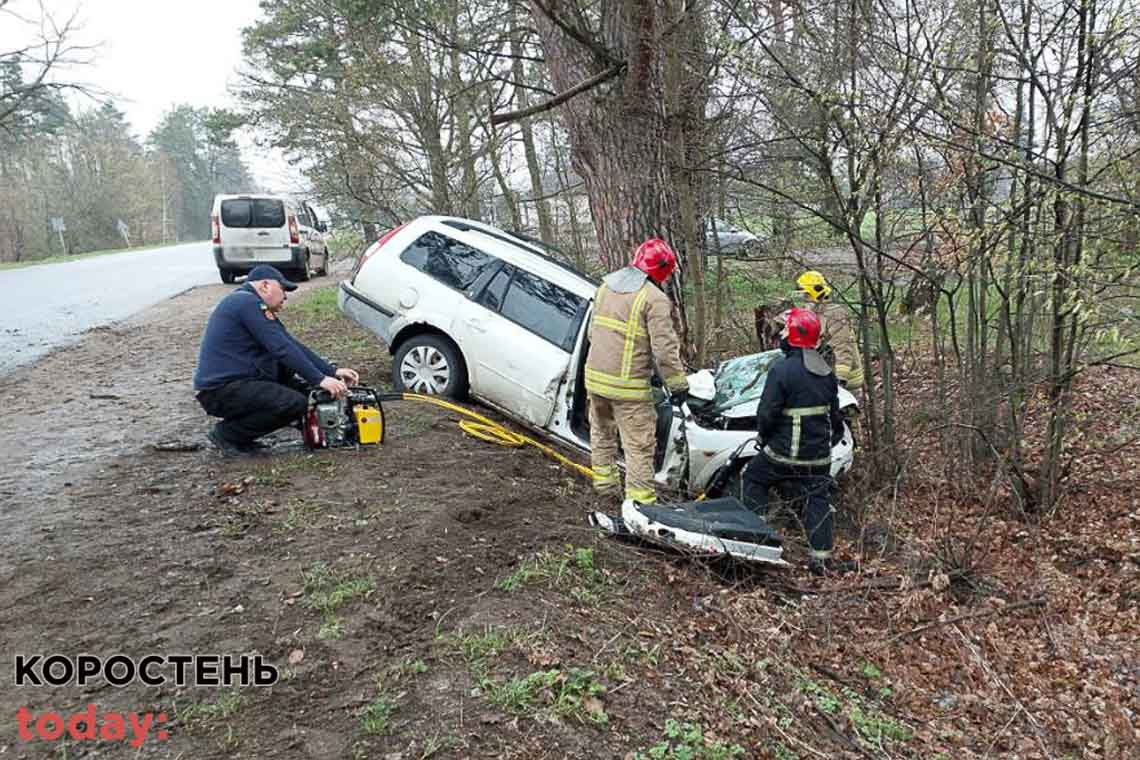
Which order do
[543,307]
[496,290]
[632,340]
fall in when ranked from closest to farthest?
1. [632,340]
2. [543,307]
3. [496,290]

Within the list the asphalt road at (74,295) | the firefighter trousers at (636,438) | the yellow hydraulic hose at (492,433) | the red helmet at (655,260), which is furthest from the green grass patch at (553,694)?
the asphalt road at (74,295)

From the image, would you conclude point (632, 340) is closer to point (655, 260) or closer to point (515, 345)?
point (655, 260)

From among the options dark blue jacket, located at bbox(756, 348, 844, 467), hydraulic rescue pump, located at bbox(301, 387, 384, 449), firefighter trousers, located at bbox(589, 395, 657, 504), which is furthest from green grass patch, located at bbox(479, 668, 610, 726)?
hydraulic rescue pump, located at bbox(301, 387, 384, 449)

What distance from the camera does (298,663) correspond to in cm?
342

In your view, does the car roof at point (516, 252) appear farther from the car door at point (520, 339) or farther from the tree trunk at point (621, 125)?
the tree trunk at point (621, 125)

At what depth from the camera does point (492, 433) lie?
23.0 feet

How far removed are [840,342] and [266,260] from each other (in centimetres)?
1517

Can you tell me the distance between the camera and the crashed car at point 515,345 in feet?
21.4

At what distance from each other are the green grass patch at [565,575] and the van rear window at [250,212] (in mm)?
15412

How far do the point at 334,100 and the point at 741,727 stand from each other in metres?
11.8

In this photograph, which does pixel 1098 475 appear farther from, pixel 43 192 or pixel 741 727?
pixel 43 192

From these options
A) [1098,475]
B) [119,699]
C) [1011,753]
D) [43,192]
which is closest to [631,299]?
[1011,753]

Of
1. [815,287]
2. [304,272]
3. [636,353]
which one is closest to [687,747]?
[636,353]

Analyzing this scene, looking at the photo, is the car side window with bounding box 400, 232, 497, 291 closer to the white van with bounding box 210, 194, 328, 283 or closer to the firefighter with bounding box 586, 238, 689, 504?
the firefighter with bounding box 586, 238, 689, 504
